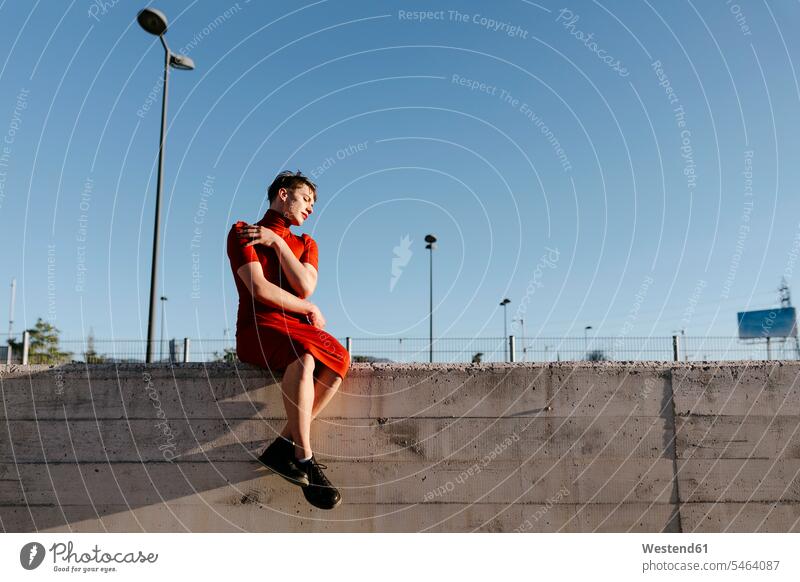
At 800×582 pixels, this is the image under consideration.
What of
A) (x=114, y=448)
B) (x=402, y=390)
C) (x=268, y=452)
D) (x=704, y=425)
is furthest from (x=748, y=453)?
(x=114, y=448)

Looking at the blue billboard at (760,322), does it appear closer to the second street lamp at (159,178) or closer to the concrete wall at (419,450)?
the second street lamp at (159,178)

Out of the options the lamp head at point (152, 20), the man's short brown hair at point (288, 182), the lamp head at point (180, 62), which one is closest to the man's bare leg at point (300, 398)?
the man's short brown hair at point (288, 182)

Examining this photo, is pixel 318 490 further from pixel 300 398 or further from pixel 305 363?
pixel 305 363

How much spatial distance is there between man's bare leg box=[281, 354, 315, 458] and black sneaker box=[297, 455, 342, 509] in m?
0.08

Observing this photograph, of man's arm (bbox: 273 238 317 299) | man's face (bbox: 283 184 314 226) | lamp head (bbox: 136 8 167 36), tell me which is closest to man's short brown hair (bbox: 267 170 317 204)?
man's face (bbox: 283 184 314 226)

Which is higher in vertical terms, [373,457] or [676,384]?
[676,384]

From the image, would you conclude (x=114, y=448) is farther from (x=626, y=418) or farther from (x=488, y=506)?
(x=626, y=418)

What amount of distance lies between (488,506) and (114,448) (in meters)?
2.48

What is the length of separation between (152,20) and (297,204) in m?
8.88

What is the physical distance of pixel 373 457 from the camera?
12.7 ft

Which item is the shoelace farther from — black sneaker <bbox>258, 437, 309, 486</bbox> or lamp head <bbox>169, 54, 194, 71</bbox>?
lamp head <bbox>169, 54, 194, 71</bbox>

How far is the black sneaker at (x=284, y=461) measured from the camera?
3.47 metres

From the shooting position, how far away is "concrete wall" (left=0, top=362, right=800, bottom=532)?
3824 millimetres

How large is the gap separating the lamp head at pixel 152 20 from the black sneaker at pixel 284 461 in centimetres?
963
